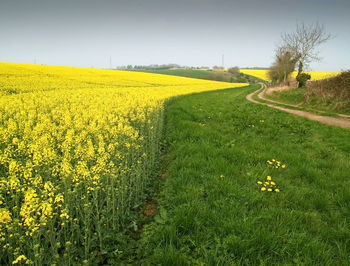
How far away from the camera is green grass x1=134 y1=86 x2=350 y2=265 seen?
8.25ft

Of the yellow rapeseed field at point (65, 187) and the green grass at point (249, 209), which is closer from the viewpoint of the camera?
the yellow rapeseed field at point (65, 187)

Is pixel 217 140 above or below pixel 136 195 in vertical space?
above

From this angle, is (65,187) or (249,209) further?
(249,209)

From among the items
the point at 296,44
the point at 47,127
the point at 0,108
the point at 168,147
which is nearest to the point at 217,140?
the point at 168,147

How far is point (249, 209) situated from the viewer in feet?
11.2

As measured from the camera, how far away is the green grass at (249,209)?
8.25 feet

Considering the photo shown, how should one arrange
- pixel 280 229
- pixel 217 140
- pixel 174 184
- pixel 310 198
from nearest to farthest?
pixel 280 229 → pixel 310 198 → pixel 174 184 → pixel 217 140

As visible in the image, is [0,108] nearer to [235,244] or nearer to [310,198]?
[235,244]

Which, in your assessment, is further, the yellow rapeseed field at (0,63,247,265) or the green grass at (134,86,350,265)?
the green grass at (134,86,350,265)

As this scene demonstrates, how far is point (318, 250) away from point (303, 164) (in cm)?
310

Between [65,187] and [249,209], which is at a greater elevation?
[65,187]

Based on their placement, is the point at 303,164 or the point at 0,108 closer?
the point at 303,164

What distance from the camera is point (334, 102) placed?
45.5 feet

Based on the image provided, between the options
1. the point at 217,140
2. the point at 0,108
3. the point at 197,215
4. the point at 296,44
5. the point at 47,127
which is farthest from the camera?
the point at 296,44
